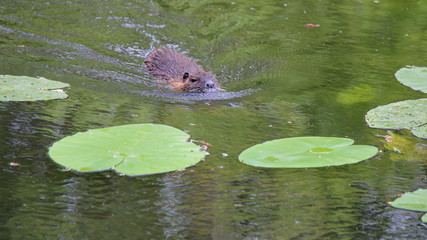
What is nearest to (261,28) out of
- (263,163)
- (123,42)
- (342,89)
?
(123,42)

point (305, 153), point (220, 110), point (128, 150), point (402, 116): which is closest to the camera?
point (128, 150)

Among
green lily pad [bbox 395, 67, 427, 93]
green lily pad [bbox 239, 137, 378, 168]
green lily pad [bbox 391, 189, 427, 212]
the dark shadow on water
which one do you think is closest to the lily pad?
green lily pad [bbox 391, 189, 427, 212]

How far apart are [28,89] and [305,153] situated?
2687 mm

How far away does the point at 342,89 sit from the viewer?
5910mm

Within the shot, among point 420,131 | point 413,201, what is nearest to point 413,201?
point 413,201

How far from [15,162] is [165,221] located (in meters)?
1.24

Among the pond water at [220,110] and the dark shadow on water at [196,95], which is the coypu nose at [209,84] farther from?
the pond water at [220,110]

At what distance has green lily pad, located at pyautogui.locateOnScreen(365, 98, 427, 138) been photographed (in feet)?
14.5

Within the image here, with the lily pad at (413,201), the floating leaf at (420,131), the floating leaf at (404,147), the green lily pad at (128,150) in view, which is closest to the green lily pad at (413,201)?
the lily pad at (413,201)

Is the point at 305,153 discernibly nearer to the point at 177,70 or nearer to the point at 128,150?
the point at 128,150

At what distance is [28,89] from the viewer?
4691 millimetres

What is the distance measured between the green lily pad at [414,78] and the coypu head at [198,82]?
86.1 inches

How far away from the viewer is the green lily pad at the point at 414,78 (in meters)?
5.32

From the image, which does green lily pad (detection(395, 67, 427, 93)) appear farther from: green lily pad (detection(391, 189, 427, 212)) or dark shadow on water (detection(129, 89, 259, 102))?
green lily pad (detection(391, 189, 427, 212))
